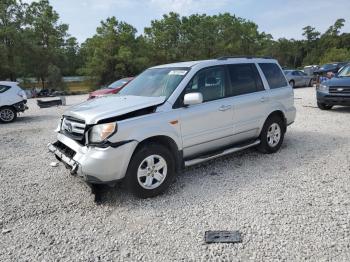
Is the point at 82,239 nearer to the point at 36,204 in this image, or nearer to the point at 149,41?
the point at 36,204

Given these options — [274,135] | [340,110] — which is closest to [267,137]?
[274,135]

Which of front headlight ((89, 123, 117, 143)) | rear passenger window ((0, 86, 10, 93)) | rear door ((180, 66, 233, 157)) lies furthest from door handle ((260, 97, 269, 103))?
rear passenger window ((0, 86, 10, 93))

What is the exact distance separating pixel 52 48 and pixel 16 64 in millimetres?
6221

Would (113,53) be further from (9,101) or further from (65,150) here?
(65,150)

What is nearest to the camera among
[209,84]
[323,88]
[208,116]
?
[208,116]

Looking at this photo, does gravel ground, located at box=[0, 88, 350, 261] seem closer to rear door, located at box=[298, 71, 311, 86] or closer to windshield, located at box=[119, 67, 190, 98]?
windshield, located at box=[119, 67, 190, 98]

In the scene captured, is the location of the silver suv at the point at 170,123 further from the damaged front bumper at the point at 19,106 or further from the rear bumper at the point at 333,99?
the damaged front bumper at the point at 19,106

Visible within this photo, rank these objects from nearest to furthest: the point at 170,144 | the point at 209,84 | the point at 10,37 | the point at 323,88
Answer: the point at 170,144, the point at 209,84, the point at 323,88, the point at 10,37

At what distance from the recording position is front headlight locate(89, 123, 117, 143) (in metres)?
3.89

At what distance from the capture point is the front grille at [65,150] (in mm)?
4301

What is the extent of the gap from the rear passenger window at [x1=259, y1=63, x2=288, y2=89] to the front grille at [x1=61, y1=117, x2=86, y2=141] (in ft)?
11.6

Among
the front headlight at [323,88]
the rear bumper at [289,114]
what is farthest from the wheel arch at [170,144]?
the front headlight at [323,88]

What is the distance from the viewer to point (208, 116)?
4.86m

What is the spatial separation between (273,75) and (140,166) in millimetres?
3503
